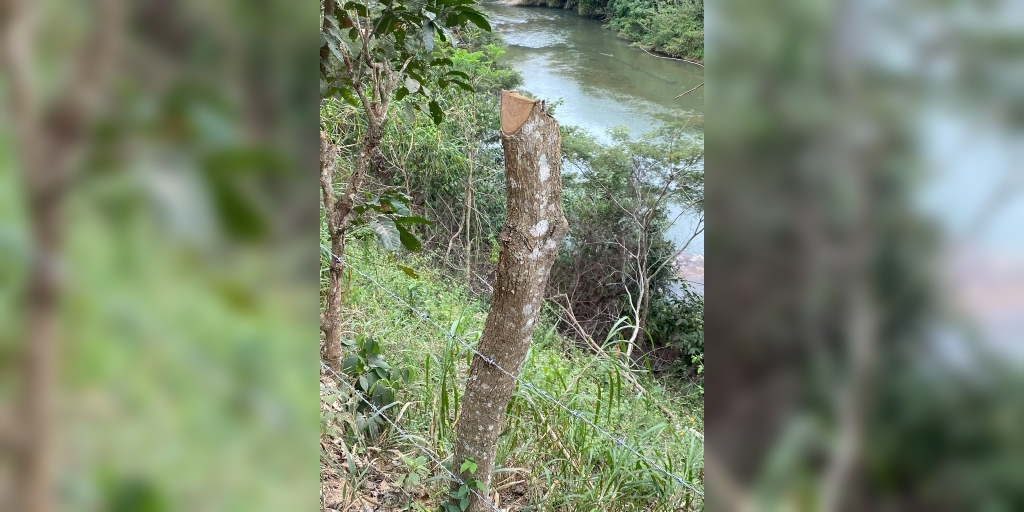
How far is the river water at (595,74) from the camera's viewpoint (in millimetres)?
6789

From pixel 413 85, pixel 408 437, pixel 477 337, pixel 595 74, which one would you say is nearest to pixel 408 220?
pixel 413 85

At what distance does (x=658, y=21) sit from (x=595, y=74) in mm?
829

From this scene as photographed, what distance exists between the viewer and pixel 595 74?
7543mm

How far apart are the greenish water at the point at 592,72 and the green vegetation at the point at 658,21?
13 centimetres
